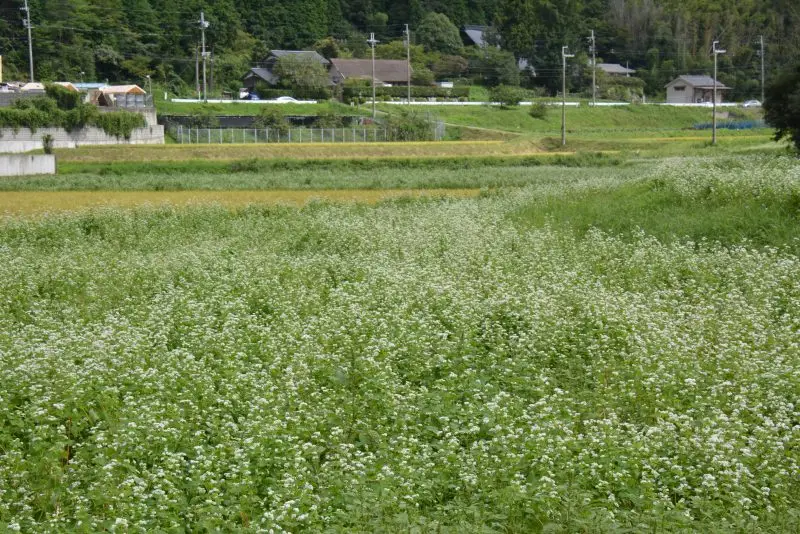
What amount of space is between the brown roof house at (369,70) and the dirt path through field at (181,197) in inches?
1739

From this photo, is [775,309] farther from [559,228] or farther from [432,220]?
[432,220]

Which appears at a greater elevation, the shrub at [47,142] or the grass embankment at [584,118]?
the grass embankment at [584,118]

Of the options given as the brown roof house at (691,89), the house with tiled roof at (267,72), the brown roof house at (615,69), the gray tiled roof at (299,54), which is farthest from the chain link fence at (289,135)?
the brown roof house at (691,89)

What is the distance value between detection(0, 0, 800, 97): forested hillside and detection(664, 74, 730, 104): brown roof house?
120 inches

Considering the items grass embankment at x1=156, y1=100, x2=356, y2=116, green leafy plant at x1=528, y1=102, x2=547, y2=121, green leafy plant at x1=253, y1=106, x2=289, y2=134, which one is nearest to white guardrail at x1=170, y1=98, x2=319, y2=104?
grass embankment at x1=156, y1=100, x2=356, y2=116

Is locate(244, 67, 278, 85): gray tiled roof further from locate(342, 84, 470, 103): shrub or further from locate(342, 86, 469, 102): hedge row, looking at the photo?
locate(342, 86, 469, 102): hedge row

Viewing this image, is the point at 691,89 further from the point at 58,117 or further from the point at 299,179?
the point at 299,179

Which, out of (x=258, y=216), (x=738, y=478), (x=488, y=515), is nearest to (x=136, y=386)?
(x=488, y=515)

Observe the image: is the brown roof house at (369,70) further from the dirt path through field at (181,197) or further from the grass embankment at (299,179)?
the dirt path through field at (181,197)

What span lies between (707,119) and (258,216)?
2225 inches

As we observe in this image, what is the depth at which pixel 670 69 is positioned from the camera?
86500 mm

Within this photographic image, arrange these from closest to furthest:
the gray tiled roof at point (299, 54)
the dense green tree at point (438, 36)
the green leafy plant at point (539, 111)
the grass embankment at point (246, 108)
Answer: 1. the grass embankment at point (246, 108)
2. the green leafy plant at point (539, 111)
3. the gray tiled roof at point (299, 54)
4. the dense green tree at point (438, 36)

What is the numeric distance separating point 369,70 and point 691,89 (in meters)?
27.2

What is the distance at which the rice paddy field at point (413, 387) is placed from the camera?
580cm
